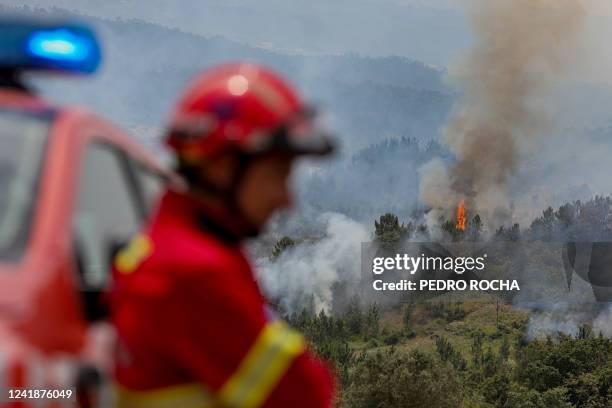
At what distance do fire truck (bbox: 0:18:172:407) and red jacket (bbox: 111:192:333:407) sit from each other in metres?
0.23

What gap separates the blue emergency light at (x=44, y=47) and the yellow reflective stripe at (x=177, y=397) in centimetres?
143

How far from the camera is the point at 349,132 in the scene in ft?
430

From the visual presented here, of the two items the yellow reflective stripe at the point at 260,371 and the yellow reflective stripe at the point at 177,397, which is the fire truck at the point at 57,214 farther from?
the yellow reflective stripe at the point at 260,371

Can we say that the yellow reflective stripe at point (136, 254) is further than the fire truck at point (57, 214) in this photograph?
No

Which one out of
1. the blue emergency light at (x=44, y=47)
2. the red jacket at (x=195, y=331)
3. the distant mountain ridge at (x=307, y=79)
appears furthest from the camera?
the distant mountain ridge at (x=307, y=79)

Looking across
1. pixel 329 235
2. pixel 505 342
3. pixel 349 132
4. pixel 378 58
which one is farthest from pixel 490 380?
pixel 378 58

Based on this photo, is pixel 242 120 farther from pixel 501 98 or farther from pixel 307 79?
pixel 307 79

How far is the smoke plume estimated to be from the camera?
8719 cm

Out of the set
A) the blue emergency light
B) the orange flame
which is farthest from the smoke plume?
the blue emergency light

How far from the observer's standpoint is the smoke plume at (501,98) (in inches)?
3433

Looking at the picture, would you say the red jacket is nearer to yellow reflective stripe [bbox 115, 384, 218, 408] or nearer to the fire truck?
yellow reflective stripe [bbox 115, 384, 218, 408]

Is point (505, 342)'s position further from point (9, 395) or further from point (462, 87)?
point (9, 395)

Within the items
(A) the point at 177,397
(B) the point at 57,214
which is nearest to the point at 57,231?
(B) the point at 57,214

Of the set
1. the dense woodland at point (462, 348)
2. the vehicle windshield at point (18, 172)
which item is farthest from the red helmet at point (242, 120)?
the dense woodland at point (462, 348)
